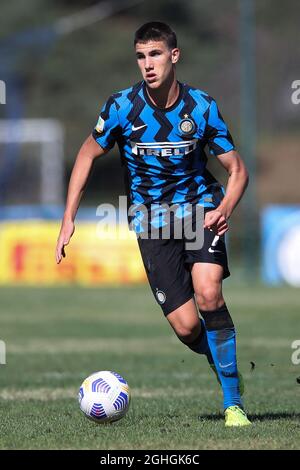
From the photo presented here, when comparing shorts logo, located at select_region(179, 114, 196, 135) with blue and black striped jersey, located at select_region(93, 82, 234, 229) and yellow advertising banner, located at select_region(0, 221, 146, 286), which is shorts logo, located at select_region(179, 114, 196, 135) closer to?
blue and black striped jersey, located at select_region(93, 82, 234, 229)

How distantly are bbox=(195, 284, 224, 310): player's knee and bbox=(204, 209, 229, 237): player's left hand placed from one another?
40cm

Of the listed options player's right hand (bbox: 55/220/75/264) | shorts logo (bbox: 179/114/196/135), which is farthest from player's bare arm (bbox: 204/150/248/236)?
player's right hand (bbox: 55/220/75/264)

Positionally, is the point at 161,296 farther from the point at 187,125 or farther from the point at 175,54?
the point at 175,54

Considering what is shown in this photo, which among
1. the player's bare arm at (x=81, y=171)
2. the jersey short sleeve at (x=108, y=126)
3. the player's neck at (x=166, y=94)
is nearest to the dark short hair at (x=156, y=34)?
the player's neck at (x=166, y=94)

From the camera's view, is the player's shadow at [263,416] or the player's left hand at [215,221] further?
the player's shadow at [263,416]

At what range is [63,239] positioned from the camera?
6.31 metres

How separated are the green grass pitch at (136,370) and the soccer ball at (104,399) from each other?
13cm

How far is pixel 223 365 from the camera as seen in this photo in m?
6.42

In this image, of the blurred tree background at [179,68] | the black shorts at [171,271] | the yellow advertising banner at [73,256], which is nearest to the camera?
the black shorts at [171,271]

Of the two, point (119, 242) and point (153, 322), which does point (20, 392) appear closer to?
point (153, 322)

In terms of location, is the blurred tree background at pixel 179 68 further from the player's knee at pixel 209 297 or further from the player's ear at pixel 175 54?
the player's knee at pixel 209 297

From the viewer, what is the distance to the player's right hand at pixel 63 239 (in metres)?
6.30

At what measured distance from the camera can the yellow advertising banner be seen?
2073 centimetres

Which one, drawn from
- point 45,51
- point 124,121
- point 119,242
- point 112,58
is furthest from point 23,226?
point 124,121
